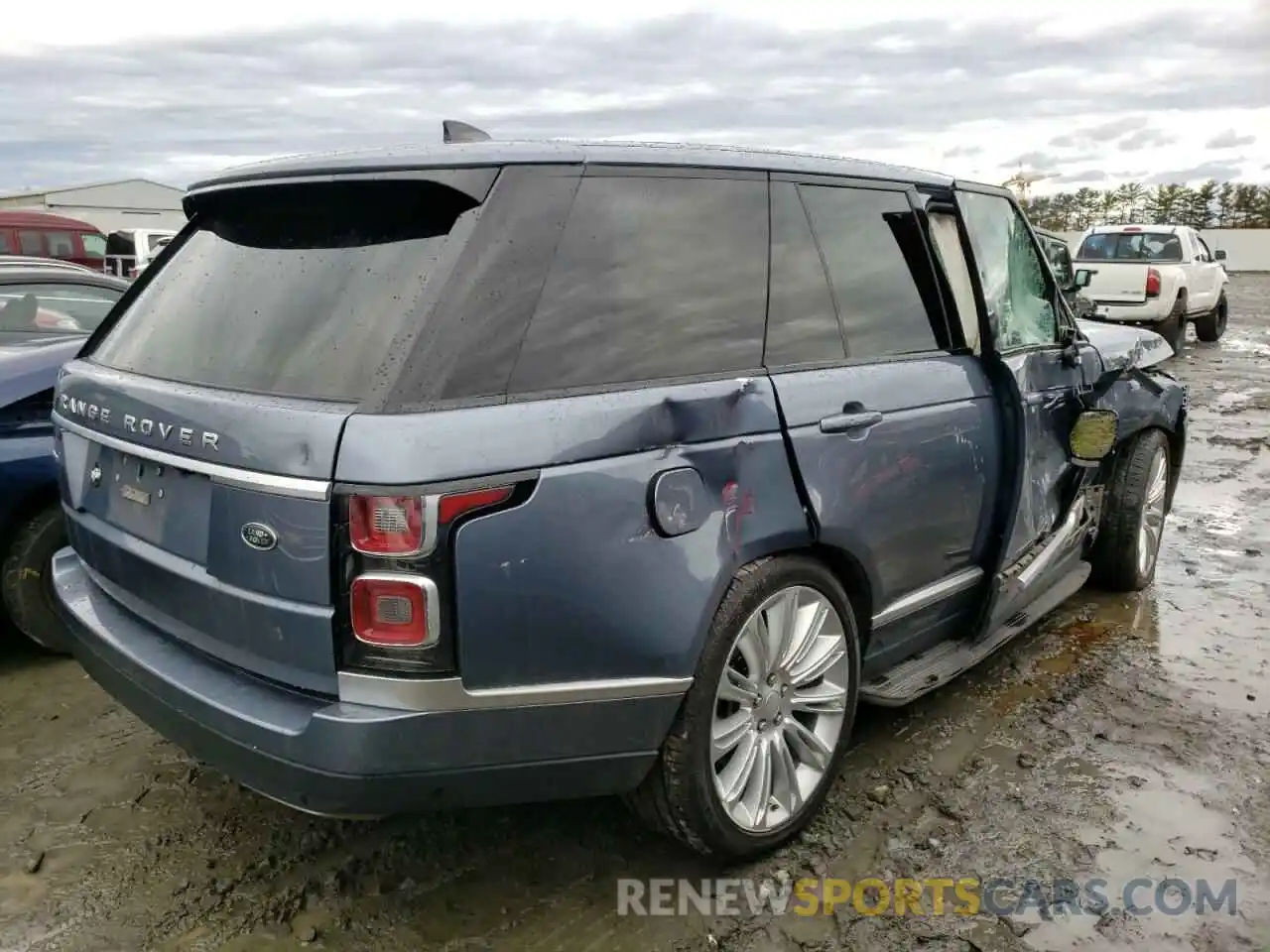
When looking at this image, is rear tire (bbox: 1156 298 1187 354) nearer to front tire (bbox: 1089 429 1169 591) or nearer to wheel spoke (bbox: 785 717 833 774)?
front tire (bbox: 1089 429 1169 591)

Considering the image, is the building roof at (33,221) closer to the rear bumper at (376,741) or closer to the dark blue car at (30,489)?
the dark blue car at (30,489)

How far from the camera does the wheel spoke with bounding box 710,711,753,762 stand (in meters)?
2.54

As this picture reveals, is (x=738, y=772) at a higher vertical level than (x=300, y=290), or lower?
lower

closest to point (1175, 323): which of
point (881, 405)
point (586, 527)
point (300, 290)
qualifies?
point (881, 405)

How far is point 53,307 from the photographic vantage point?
5.03 m

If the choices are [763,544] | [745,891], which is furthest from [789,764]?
[763,544]

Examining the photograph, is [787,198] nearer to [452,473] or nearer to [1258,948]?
[452,473]

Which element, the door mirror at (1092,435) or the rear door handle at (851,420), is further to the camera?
the door mirror at (1092,435)

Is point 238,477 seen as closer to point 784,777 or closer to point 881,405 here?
point 784,777

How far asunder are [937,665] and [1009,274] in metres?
1.59

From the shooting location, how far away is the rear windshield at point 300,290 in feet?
7.30

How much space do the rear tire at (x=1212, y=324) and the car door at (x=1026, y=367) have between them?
14.3 metres

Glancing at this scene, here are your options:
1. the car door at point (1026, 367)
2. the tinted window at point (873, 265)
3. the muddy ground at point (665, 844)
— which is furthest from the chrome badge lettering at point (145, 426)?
the car door at point (1026, 367)

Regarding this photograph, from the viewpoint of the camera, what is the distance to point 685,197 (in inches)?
103
